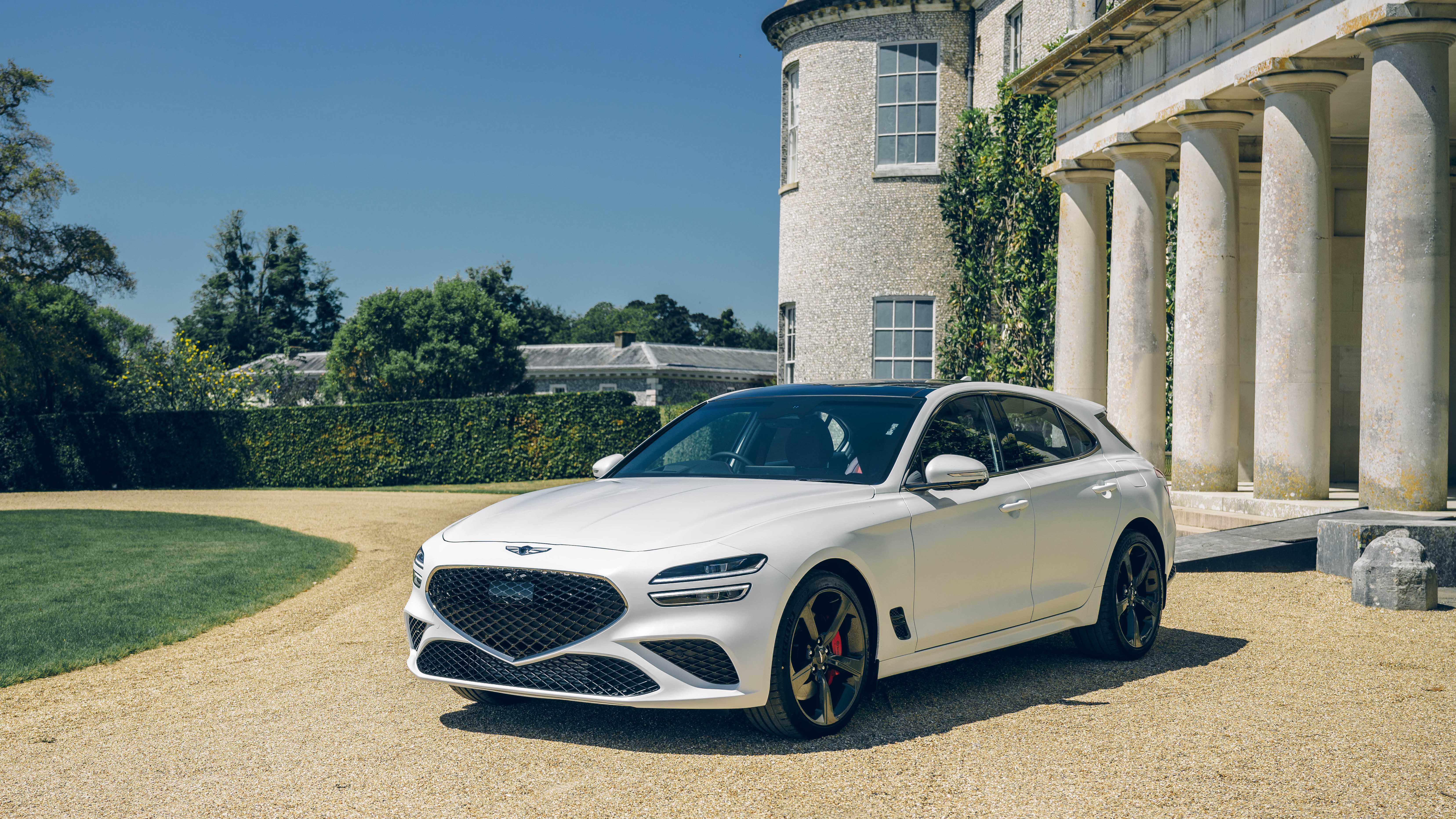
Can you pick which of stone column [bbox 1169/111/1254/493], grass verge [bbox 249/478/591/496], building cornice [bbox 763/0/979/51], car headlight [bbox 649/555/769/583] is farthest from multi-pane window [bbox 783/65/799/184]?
car headlight [bbox 649/555/769/583]

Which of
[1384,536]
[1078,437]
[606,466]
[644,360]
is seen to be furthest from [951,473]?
[644,360]

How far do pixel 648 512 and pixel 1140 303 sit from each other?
12360mm

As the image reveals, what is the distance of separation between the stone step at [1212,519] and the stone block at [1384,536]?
2841 mm

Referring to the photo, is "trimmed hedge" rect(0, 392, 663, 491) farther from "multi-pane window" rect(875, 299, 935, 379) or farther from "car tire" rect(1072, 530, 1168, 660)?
"car tire" rect(1072, 530, 1168, 660)

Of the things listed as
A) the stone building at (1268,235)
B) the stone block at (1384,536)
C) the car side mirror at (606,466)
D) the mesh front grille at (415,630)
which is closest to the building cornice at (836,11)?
the stone building at (1268,235)

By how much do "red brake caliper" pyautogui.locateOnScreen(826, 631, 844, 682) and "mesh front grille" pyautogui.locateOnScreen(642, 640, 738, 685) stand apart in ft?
1.75

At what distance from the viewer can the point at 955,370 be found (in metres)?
23.8

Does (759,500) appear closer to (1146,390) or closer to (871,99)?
(1146,390)

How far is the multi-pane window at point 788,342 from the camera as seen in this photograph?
85.6 ft

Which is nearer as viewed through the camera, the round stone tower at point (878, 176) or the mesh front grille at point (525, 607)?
the mesh front grille at point (525, 607)

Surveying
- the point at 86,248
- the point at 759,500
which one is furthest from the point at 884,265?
the point at 86,248

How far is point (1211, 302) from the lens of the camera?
1450 centimetres

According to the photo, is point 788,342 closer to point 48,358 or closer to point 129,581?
point 129,581

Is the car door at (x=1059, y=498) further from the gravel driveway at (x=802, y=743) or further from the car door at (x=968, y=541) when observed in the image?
the gravel driveway at (x=802, y=743)
